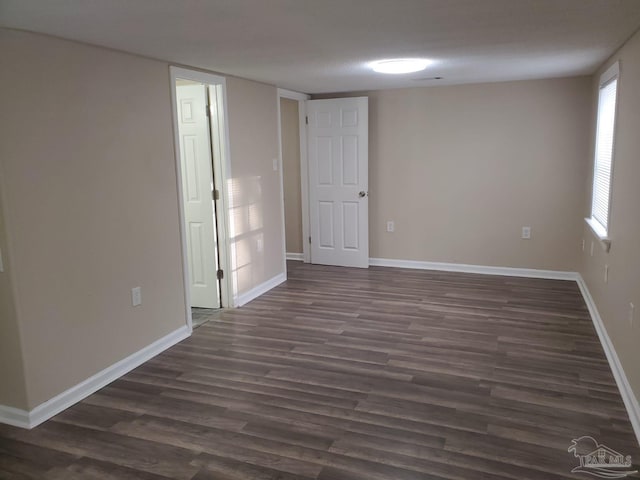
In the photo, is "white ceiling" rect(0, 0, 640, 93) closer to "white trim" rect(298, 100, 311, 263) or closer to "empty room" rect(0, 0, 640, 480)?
"empty room" rect(0, 0, 640, 480)

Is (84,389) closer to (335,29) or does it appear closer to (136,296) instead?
(136,296)

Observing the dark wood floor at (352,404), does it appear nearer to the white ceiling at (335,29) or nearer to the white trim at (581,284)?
the white trim at (581,284)

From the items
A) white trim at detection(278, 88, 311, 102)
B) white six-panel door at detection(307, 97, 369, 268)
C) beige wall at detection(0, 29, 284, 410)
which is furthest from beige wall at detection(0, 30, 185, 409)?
white six-panel door at detection(307, 97, 369, 268)

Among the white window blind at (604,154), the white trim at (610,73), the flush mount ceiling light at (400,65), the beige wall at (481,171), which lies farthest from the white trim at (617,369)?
the flush mount ceiling light at (400,65)

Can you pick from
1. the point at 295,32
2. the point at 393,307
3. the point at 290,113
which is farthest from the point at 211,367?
the point at 290,113

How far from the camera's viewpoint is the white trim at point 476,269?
18.2 ft

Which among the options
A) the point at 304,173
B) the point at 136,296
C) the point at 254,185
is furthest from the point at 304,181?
the point at 136,296

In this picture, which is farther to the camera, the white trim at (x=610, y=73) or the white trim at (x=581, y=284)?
the white trim at (x=610, y=73)

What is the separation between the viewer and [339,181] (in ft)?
20.4

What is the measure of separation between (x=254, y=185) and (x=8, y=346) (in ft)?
9.03

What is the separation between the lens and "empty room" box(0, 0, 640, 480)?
8.16ft

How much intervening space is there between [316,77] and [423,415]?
3186mm
